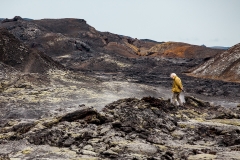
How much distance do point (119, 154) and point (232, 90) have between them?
14.1 metres

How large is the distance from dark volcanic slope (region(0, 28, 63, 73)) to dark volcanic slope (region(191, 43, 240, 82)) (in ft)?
43.5

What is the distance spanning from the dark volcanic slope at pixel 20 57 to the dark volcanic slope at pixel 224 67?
43.5ft

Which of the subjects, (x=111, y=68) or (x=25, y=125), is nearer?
(x=25, y=125)

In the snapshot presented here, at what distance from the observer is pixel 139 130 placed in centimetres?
741

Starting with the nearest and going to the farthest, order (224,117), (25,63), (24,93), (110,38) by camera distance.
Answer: (224,117)
(24,93)
(25,63)
(110,38)

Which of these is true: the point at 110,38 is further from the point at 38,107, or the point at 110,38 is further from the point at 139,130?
the point at 139,130

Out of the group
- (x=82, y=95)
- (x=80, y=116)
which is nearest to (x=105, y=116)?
(x=80, y=116)

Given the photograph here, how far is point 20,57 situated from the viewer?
18.1 meters

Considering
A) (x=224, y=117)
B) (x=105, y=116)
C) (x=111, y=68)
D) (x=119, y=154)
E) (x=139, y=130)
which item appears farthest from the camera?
(x=111, y=68)

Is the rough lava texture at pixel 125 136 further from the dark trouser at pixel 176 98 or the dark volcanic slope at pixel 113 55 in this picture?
the dark volcanic slope at pixel 113 55

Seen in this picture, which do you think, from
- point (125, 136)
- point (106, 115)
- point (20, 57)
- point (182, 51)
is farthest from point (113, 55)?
point (125, 136)

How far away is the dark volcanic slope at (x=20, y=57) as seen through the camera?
17.6 m

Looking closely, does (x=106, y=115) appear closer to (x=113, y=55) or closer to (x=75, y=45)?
(x=113, y=55)

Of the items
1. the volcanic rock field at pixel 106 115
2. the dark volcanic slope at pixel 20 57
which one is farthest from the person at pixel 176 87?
the dark volcanic slope at pixel 20 57
